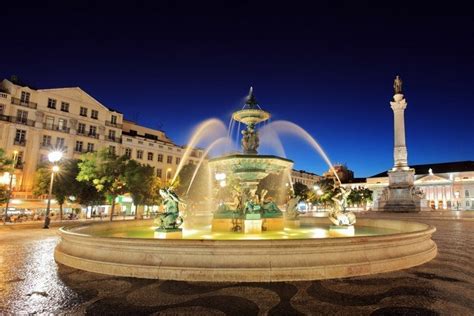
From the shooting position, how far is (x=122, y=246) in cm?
715

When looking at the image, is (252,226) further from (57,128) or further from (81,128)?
(81,128)

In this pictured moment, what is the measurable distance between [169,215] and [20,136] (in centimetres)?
4294

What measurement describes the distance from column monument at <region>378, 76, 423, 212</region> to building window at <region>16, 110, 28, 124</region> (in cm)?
5202

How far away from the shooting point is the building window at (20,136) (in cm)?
4146

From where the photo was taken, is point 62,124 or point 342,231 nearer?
point 342,231

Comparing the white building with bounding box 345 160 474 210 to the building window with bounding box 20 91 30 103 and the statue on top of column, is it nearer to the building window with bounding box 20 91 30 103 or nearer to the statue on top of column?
the statue on top of column

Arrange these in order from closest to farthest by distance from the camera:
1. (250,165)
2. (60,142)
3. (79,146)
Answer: (250,165) < (60,142) < (79,146)

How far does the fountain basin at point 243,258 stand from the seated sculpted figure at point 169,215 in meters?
2.25

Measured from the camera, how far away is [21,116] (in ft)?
138

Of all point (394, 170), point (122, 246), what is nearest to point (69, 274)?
point (122, 246)

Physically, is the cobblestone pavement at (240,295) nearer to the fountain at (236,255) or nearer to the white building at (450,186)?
the fountain at (236,255)

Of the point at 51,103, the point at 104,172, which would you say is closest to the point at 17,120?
the point at 51,103

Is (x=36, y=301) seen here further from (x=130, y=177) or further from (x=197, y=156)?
(x=197, y=156)

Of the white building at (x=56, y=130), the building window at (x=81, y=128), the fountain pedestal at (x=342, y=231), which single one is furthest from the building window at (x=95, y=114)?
the fountain pedestal at (x=342, y=231)
